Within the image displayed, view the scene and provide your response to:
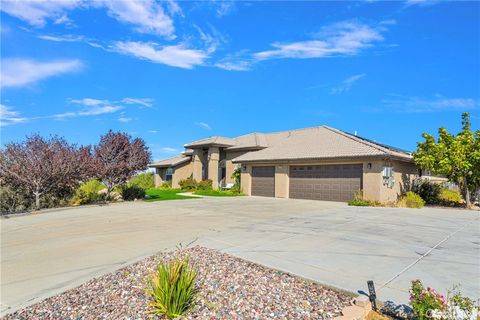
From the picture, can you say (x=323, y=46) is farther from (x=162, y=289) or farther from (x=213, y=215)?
(x=162, y=289)

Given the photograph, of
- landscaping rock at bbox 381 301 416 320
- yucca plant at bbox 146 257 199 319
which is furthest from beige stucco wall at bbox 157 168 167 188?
landscaping rock at bbox 381 301 416 320

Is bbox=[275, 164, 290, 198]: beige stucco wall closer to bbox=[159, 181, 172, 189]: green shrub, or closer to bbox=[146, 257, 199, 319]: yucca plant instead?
bbox=[159, 181, 172, 189]: green shrub

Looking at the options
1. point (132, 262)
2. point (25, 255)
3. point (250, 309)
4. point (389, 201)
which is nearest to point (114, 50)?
point (25, 255)

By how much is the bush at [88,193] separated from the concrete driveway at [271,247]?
6.49 m

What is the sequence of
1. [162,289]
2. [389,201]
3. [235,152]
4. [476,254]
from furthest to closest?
[235,152] → [389,201] → [476,254] → [162,289]

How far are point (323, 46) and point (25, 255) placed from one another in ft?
49.3

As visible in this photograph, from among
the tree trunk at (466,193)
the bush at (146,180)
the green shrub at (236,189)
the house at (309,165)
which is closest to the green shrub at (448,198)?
the tree trunk at (466,193)

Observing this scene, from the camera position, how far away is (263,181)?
1042 inches

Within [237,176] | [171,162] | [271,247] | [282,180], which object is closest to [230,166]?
[237,176]

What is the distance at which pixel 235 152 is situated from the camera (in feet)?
104

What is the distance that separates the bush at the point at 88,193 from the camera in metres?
19.8

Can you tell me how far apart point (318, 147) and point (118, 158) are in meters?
14.7

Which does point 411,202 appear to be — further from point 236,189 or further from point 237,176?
point 237,176

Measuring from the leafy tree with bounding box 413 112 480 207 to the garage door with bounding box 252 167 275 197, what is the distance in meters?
10.7
